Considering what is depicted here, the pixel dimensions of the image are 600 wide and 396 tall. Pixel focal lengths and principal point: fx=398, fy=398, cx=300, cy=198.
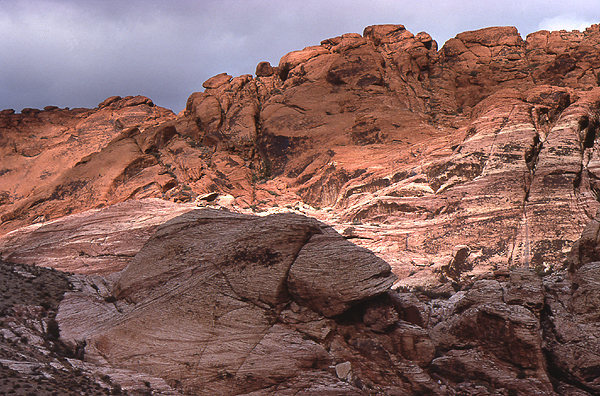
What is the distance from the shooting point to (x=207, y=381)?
41.3 feet

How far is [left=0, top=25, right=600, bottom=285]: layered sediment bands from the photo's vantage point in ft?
82.9

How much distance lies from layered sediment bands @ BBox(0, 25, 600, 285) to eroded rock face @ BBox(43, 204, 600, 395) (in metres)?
7.18

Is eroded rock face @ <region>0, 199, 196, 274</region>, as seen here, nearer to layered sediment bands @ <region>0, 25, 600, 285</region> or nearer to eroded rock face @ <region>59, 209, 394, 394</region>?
layered sediment bands @ <region>0, 25, 600, 285</region>

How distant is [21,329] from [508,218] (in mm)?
25226

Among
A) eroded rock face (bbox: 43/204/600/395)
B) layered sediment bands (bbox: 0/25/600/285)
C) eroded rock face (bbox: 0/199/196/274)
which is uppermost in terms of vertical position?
layered sediment bands (bbox: 0/25/600/285)

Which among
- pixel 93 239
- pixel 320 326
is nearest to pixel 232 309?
pixel 320 326

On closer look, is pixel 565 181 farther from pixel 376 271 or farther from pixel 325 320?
pixel 325 320

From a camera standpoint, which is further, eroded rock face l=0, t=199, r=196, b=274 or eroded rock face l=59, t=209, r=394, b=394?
eroded rock face l=0, t=199, r=196, b=274

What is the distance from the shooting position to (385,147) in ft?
126

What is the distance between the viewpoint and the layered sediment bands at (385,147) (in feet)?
82.9

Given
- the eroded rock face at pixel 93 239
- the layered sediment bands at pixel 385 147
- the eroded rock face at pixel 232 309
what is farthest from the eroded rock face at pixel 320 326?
the eroded rock face at pixel 93 239

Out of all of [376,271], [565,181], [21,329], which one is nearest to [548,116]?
[565,181]

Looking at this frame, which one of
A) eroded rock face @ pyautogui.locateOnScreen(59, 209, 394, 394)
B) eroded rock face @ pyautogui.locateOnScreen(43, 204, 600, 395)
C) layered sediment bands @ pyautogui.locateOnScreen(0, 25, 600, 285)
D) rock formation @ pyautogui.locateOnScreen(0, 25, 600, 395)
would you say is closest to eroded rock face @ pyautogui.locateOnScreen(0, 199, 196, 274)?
rock formation @ pyautogui.locateOnScreen(0, 25, 600, 395)

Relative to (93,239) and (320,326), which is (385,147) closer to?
(93,239)
